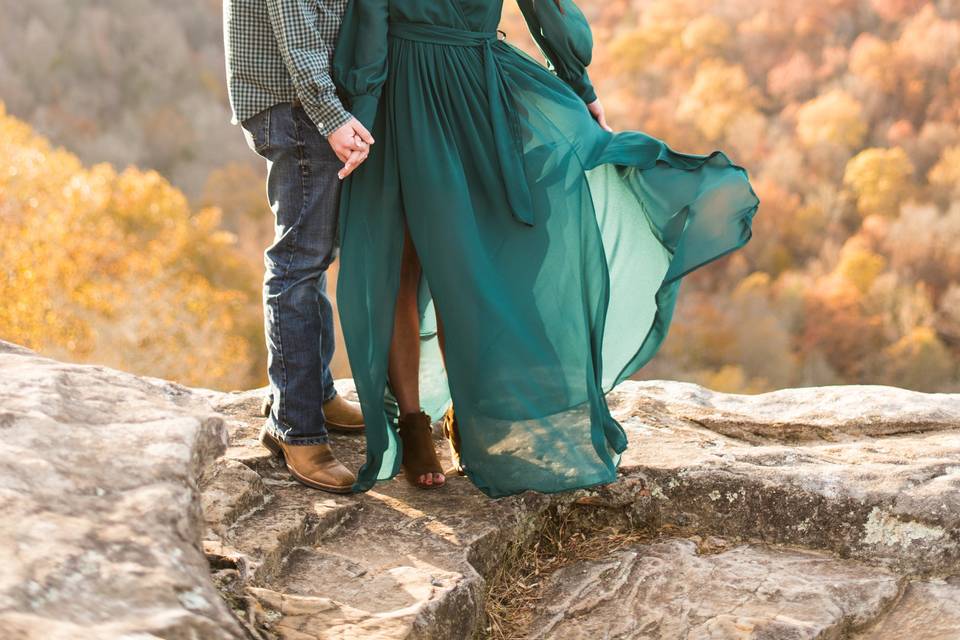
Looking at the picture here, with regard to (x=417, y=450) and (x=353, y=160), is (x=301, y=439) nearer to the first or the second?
(x=417, y=450)

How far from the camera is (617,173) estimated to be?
270cm

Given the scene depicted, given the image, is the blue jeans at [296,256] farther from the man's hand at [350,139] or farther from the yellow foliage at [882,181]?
the yellow foliage at [882,181]

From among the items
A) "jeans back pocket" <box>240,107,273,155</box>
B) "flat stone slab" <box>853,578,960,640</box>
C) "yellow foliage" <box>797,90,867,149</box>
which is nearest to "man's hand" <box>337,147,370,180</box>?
"jeans back pocket" <box>240,107,273,155</box>

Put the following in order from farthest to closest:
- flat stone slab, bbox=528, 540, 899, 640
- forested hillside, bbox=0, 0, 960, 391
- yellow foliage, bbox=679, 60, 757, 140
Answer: yellow foliage, bbox=679, 60, 757, 140 → forested hillside, bbox=0, 0, 960, 391 → flat stone slab, bbox=528, 540, 899, 640

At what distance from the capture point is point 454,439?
2.76 metres

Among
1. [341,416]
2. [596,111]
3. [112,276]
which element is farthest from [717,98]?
[341,416]

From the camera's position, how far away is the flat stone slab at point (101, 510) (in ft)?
4.44

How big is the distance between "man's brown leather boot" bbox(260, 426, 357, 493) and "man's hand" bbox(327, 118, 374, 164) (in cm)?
75

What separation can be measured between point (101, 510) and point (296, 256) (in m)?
1.13

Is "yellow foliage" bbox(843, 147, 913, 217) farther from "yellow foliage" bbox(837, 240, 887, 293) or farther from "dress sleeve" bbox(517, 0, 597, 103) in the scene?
"dress sleeve" bbox(517, 0, 597, 103)

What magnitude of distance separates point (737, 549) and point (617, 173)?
0.98m

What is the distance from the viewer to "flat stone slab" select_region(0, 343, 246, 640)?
1.35 meters

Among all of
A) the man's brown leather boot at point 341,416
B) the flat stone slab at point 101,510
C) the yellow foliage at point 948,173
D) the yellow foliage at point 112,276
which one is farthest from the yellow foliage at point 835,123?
the flat stone slab at point 101,510

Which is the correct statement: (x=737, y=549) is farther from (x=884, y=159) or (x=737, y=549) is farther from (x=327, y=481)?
(x=884, y=159)
